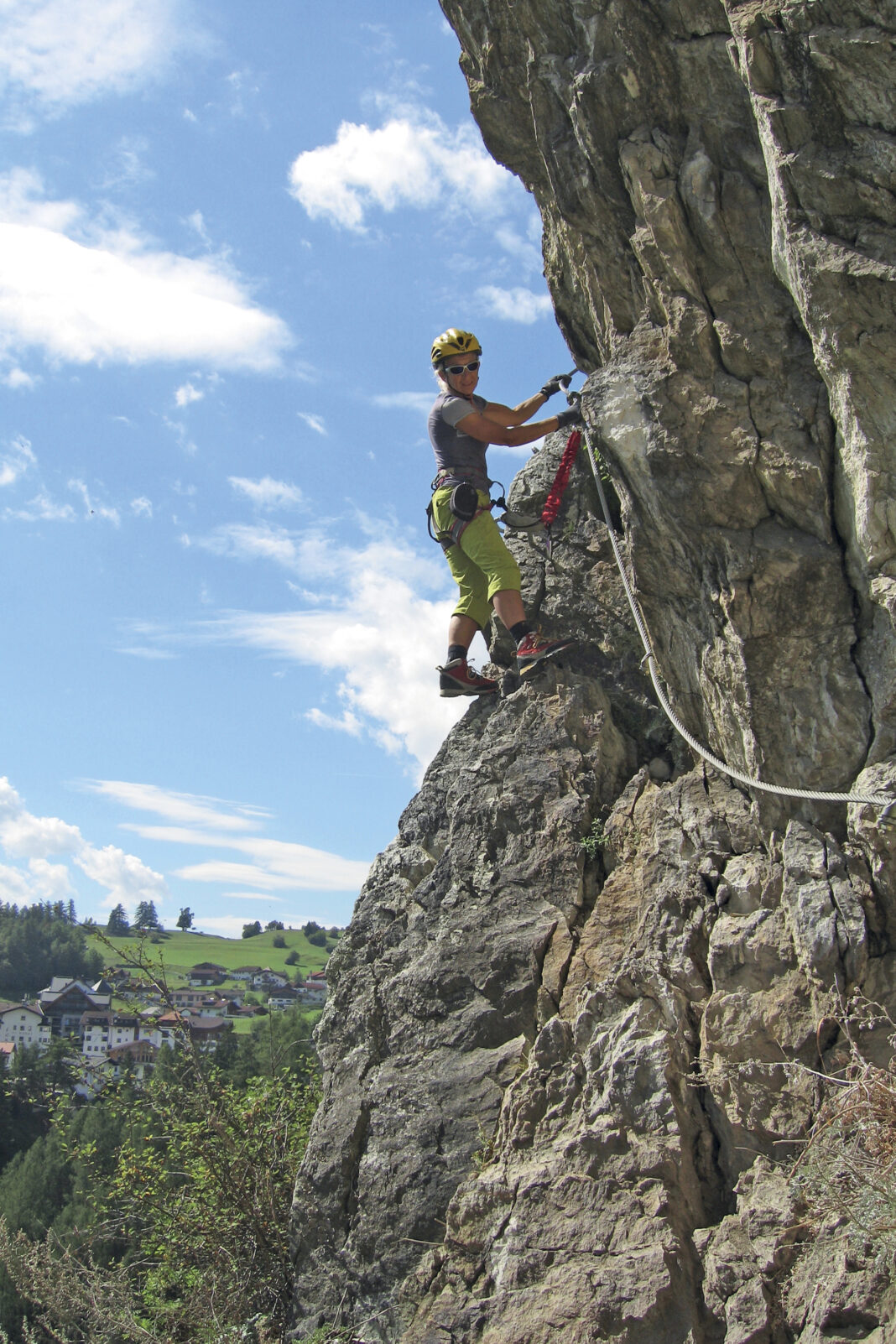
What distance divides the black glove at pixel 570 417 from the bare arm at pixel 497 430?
0.15 meters

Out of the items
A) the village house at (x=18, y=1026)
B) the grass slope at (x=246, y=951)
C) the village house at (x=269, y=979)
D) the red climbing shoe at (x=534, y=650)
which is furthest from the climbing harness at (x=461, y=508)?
the grass slope at (x=246, y=951)

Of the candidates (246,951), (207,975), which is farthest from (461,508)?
(246,951)

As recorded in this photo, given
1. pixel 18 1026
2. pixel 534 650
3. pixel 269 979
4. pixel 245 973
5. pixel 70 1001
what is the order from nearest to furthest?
pixel 534 650, pixel 18 1026, pixel 70 1001, pixel 269 979, pixel 245 973

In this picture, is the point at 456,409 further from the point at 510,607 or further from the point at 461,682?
the point at 461,682

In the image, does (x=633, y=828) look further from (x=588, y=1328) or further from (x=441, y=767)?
(x=588, y=1328)

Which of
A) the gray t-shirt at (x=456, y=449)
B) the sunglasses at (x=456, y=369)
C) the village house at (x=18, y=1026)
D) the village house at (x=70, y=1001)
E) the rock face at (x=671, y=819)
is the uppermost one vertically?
the sunglasses at (x=456, y=369)

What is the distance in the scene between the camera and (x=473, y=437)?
8250mm

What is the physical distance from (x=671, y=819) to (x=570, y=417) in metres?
3.60

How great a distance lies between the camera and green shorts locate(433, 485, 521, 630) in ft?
26.1

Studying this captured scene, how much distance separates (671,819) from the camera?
20.4 feet

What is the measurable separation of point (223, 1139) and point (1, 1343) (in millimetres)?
2088

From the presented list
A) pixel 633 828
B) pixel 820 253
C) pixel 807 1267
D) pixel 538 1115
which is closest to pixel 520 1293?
pixel 538 1115

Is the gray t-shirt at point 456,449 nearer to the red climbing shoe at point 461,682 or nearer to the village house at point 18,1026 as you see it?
the red climbing shoe at point 461,682

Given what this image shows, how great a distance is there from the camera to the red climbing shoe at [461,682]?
8.16 metres
